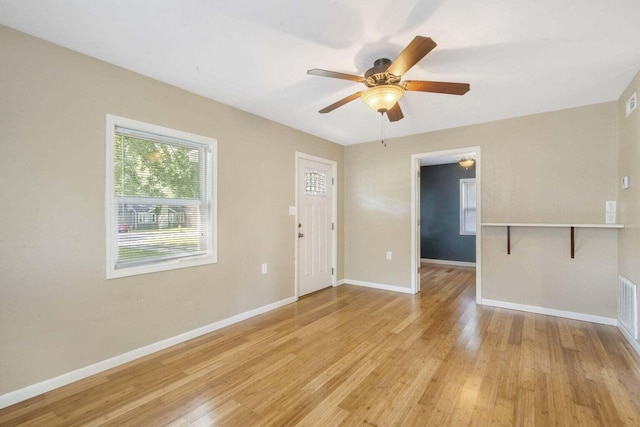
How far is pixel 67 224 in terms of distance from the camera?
2.11 m

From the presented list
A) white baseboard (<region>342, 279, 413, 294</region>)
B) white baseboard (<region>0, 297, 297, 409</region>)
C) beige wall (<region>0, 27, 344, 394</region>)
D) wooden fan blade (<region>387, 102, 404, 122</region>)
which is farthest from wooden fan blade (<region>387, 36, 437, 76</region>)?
white baseboard (<region>342, 279, 413, 294</region>)

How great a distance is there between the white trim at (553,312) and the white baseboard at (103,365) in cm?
315

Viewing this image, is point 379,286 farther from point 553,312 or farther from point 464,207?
point 464,207

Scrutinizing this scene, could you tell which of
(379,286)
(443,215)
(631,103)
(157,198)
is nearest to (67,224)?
(157,198)

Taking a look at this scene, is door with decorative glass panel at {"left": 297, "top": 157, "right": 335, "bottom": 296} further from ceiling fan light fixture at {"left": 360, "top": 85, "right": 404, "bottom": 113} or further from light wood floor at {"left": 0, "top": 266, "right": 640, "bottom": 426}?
ceiling fan light fixture at {"left": 360, "top": 85, "right": 404, "bottom": 113}

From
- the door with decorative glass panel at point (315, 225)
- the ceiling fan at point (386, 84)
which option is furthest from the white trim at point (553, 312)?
the ceiling fan at point (386, 84)

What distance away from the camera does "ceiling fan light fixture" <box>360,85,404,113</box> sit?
85.4 inches

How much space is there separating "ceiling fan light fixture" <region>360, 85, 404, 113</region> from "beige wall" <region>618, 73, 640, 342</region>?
2162mm

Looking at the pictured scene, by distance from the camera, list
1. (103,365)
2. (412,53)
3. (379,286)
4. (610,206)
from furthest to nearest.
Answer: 1. (379,286)
2. (610,206)
3. (103,365)
4. (412,53)

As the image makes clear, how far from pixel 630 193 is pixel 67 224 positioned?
15.6 feet

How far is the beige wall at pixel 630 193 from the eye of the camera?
99.9 inches

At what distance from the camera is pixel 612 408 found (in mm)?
1808

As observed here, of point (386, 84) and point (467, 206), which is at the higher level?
point (386, 84)

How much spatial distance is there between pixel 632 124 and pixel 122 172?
449 cm
